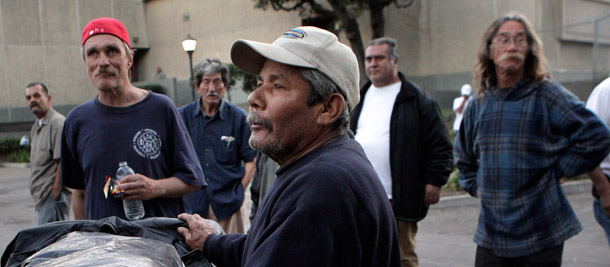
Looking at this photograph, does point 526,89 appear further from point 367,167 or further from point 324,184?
point 324,184

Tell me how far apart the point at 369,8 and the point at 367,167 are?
20.0 m

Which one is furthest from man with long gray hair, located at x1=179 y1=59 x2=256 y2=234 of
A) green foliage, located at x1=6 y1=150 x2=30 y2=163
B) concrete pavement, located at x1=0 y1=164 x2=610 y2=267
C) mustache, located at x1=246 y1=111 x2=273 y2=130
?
green foliage, located at x1=6 y1=150 x2=30 y2=163

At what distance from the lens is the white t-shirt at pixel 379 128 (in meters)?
4.48

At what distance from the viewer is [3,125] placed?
80.0 ft

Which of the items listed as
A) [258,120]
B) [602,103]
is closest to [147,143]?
[258,120]

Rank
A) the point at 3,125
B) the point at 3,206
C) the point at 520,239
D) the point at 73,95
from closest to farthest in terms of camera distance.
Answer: the point at 520,239
the point at 3,206
the point at 3,125
the point at 73,95

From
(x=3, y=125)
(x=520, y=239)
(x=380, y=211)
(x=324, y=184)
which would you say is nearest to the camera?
(x=324, y=184)

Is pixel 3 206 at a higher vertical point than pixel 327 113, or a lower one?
lower

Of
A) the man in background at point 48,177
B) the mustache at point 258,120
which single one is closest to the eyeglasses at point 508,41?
the mustache at point 258,120

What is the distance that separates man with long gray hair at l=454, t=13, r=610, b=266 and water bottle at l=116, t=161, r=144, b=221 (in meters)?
2.06

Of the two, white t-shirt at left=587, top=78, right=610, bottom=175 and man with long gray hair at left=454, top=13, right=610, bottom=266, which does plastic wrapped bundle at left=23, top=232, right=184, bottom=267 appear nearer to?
man with long gray hair at left=454, top=13, right=610, bottom=266

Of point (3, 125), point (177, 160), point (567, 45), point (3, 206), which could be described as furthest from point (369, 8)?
point (177, 160)

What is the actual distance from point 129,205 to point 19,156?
1948cm

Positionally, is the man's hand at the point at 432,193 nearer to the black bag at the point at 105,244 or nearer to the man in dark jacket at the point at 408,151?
the man in dark jacket at the point at 408,151
